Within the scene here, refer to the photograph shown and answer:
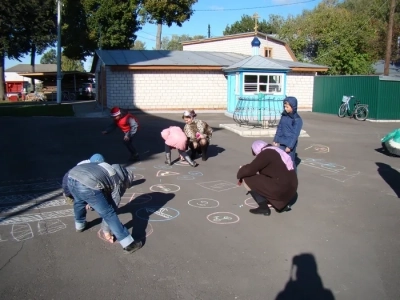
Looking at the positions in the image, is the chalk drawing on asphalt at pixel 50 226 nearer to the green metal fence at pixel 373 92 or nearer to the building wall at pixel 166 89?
the green metal fence at pixel 373 92

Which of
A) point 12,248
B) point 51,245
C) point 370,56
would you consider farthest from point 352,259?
point 370,56

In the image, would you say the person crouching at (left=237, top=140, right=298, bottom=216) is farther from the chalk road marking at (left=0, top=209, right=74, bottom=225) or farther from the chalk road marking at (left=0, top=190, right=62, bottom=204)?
the chalk road marking at (left=0, top=190, right=62, bottom=204)

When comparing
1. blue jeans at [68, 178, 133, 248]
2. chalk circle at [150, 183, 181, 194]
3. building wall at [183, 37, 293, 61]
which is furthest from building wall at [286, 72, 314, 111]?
blue jeans at [68, 178, 133, 248]

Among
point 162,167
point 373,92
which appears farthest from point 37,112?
point 373,92

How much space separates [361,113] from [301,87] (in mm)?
6571

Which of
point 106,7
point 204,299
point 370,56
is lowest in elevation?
point 204,299

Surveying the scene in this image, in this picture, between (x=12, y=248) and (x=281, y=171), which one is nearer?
(x=12, y=248)

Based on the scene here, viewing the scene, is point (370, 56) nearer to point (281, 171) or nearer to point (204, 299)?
point (281, 171)

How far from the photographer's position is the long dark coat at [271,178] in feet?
17.6

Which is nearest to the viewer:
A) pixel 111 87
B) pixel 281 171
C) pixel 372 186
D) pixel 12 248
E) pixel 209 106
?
pixel 12 248

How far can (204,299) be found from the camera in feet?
11.5

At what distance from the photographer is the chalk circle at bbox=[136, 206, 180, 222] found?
558 cm

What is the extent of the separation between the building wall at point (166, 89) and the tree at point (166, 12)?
58.3 ft

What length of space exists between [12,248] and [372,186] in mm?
6224
